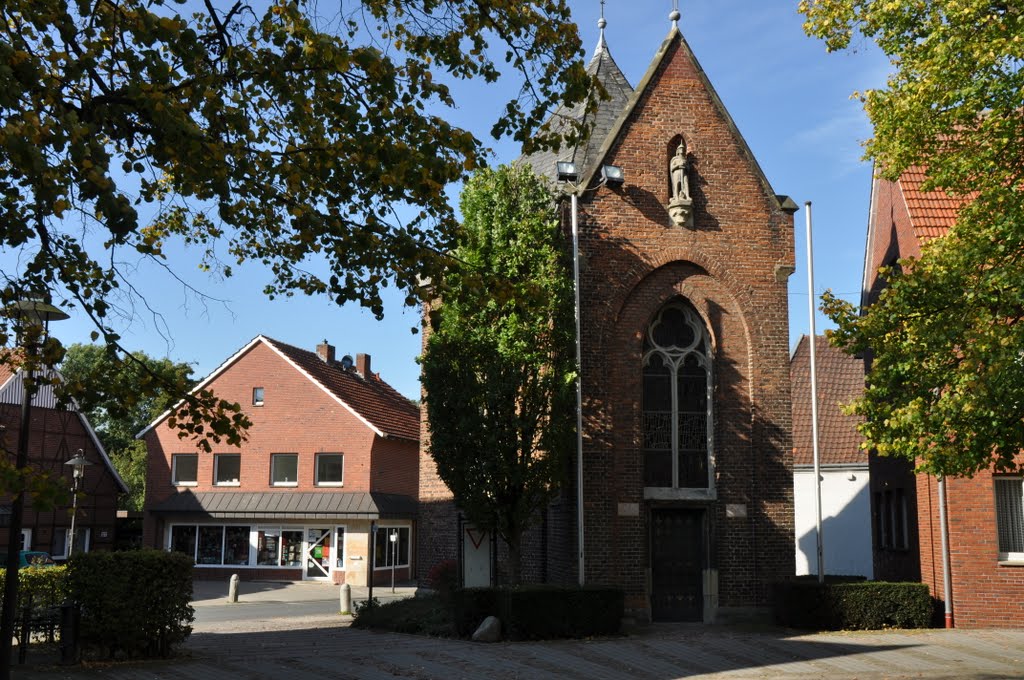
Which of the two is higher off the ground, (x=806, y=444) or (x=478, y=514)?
(x=806, y=444)

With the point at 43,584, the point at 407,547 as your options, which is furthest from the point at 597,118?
the point at 407,547

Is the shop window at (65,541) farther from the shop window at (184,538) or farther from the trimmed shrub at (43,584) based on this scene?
the trimmed shrub at (43,584)

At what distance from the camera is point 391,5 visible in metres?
9.57

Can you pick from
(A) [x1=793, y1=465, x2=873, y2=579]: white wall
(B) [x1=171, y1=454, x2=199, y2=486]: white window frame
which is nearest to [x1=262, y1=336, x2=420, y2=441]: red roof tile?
(B) [x1=171, y1=454, x2=199, y2=486]: white window frame

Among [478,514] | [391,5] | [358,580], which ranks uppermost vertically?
[391,5]

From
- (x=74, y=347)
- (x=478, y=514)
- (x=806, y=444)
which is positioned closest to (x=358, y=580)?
(x=806, y=444)

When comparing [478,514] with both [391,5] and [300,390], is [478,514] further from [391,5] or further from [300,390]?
[300,390]

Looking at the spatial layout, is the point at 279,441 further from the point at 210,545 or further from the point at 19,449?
the point at 19,449

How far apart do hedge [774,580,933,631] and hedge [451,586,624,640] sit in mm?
3591

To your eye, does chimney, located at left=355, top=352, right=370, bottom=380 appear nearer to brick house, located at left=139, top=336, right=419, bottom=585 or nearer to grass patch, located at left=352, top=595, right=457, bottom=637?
brick house, located at left=139, top=336, right=419, bottom=585

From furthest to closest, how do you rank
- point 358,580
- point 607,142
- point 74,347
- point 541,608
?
point 74,347 < point 358,580 < point 607,142 < point 541,608

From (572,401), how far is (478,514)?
8.90 feet

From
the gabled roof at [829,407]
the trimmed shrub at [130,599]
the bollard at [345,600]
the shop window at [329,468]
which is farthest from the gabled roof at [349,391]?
the trimmed shrub at [130,599]

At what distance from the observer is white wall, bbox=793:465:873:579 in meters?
31.3
